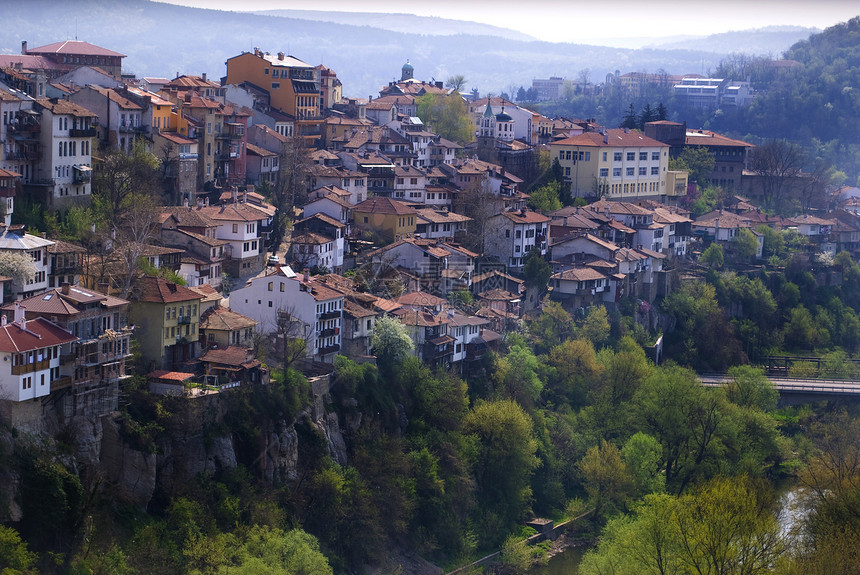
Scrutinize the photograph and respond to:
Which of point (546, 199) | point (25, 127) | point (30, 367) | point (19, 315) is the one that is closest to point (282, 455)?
point (30, 367)

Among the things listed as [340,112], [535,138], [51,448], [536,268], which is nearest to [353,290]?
[536,268]

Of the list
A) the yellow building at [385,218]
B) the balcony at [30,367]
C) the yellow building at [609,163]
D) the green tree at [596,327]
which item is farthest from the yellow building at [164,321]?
the yellow building at [609,163]

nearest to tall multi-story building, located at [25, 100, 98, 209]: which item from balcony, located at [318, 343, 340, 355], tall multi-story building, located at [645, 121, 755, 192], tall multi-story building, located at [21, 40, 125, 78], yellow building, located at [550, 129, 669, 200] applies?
balcony, located at [318, 343, 340, 355]

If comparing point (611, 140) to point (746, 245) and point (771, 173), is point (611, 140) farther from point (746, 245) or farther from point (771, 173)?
point (771, 173)

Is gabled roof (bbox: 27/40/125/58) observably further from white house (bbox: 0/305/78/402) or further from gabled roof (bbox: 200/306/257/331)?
white house (bbox: 0/305/78/402)

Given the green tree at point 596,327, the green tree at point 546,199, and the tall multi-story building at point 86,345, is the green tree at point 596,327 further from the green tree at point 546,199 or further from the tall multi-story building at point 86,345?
the tall multi-story building at point 86,345

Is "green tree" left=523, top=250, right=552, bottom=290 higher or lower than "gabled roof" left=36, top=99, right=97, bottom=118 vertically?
lower
